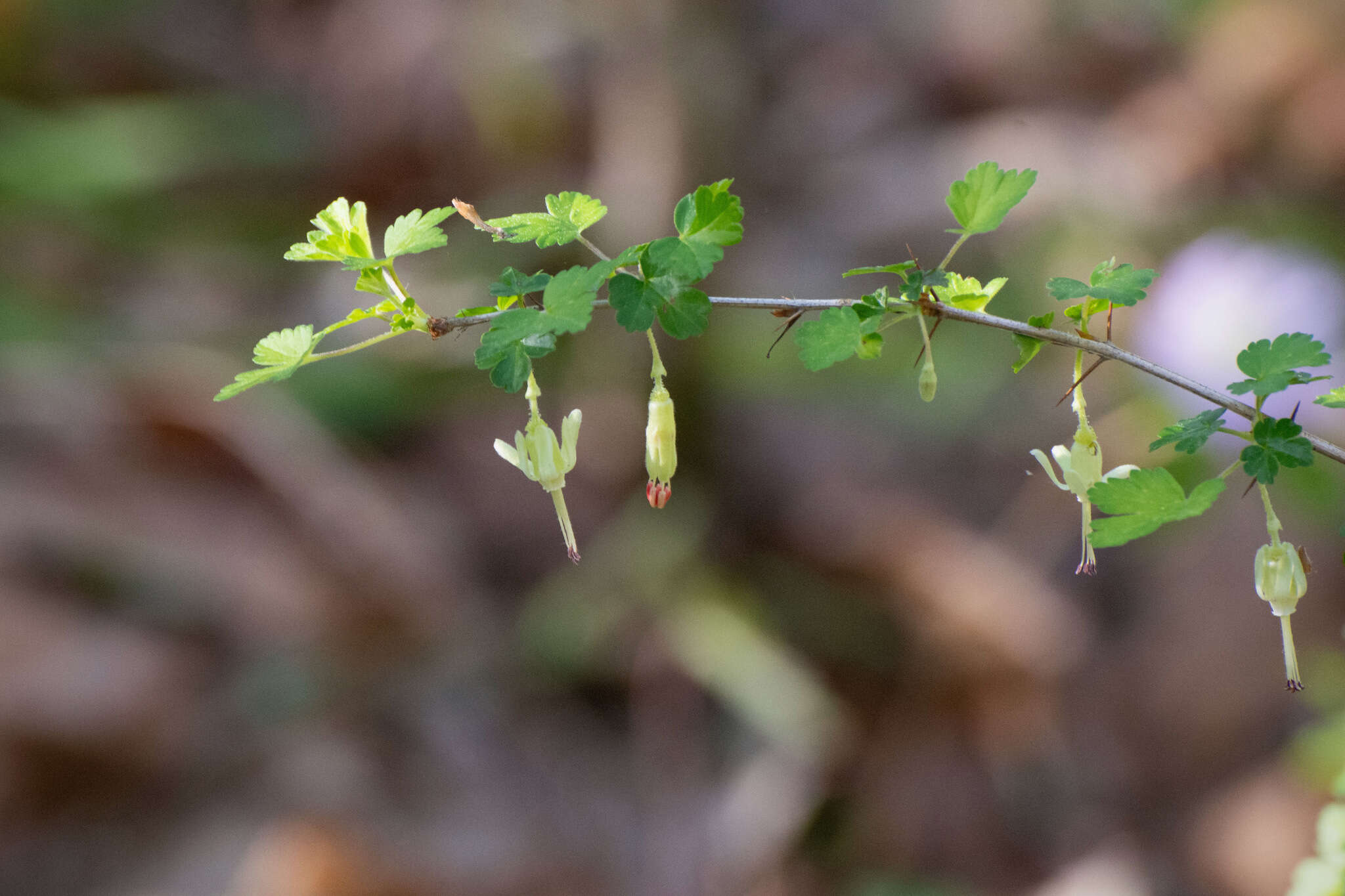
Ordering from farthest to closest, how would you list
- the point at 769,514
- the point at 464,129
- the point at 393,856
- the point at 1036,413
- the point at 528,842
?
1. the point at 464,129
2. the point at 769,514
3. the point at 1036,413
4. the point at 528,842
5. the point at 393,856

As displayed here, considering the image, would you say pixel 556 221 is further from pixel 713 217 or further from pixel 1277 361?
pixel 1277 361

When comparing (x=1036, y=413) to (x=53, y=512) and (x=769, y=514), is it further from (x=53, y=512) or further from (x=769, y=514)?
(x=53, y=512)

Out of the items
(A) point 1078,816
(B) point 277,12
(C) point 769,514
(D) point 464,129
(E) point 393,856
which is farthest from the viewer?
(B) point 277,12

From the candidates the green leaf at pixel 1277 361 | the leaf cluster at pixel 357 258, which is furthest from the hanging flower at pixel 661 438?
the green leaf at pixel 1277 361

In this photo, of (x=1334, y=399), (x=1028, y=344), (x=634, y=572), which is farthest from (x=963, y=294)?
(x=634, y=572)

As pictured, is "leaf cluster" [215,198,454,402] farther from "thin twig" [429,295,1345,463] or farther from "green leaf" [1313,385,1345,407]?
"green leaf" [1313,385,1345,407]

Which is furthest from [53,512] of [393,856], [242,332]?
[393,856]
